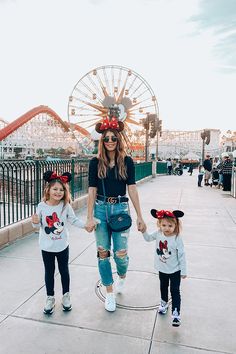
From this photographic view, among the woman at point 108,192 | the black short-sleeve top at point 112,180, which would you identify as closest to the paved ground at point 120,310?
the woman at point 108,192

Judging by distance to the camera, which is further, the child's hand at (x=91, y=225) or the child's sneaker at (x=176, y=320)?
the child's hand at (x=91, y=225)

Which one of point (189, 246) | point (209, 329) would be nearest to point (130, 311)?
point (209, 329)

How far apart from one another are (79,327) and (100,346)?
0.35m

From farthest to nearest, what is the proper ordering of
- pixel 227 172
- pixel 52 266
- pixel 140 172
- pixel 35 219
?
pixel 140 172 → pixel 227 172 → pixel 52 266 → pixel 35 219

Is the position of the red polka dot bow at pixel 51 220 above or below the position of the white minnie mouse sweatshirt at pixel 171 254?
above

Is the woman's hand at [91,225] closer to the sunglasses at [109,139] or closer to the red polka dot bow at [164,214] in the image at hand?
the red polka dot bow at [164,214]

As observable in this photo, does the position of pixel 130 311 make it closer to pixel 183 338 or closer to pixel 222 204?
pixel 183 338

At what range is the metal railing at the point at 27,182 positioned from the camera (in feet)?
19.1

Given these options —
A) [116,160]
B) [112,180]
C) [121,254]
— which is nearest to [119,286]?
[121,254]

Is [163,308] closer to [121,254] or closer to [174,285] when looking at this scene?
[174,285]

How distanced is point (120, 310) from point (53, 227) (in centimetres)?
109

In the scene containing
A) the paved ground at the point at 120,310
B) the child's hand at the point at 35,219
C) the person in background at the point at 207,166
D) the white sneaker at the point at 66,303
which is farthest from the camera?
the person in background at the point at 207,166

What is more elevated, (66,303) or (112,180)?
(112,180)

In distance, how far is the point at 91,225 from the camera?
315 centimetres
